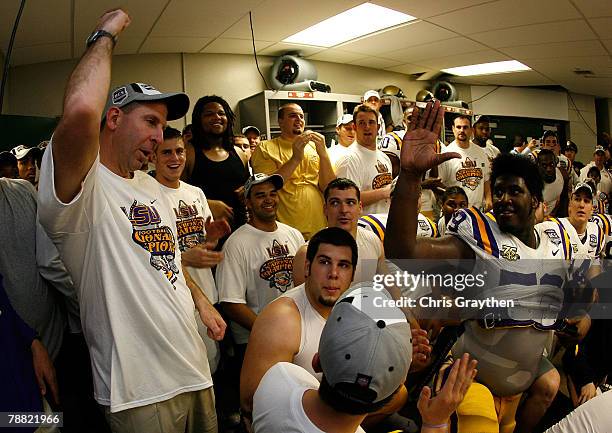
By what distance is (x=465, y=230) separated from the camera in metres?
2.18

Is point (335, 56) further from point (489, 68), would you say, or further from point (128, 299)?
point (128, 299)

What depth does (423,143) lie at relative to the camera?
5.51ft

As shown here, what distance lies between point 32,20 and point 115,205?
361cm

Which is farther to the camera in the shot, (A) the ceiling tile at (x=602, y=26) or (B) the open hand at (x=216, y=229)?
(A) the ceiling tile at (x=602, y=26)

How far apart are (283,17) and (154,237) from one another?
4350 millimetres

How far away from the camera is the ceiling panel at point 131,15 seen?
4.17 m

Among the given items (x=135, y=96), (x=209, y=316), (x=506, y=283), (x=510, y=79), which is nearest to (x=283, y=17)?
(x=135, y=96)

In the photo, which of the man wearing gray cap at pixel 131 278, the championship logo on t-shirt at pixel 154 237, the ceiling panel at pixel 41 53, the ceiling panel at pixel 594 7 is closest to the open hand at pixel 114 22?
the man wearing gray cap at pixel 131 278

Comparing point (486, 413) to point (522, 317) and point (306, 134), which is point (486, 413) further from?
point (306, 134)

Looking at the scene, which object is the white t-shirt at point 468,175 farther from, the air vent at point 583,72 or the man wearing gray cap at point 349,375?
the air vent at point 583,72

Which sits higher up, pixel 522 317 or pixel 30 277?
pixel 30 277

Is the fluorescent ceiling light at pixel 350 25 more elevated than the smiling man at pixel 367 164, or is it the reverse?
the fluorescent ceiling light at pixel 350 25

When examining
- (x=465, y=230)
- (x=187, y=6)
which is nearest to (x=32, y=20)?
(x=187, y=6)

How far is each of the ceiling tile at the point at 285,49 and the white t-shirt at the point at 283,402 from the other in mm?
5965
